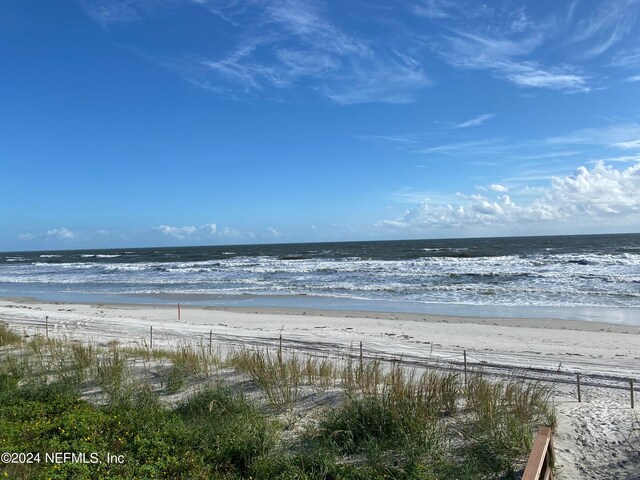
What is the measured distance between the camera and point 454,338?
15.4 m

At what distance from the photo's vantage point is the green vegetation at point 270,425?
498 cm

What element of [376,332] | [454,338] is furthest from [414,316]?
[454,338]

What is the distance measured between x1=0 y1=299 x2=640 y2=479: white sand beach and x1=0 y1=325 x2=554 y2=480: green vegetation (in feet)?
2.48

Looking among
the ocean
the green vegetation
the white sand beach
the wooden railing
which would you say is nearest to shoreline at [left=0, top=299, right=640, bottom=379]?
the white sand beach

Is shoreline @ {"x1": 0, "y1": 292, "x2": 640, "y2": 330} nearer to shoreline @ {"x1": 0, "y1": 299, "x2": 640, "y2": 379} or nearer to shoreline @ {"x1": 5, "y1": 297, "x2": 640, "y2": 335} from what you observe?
shoreline @ {"x1": 5, "y1": 297, "x2": 640, "y2": 335}

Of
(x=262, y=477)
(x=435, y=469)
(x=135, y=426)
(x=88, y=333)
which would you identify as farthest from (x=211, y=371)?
(x=88, y=333)

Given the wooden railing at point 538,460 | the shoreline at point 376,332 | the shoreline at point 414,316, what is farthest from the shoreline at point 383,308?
the wooden railing at point 538,460

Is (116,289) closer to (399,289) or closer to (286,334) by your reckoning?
(399,289)

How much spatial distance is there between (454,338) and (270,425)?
422 inches

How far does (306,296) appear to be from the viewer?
28656 mm

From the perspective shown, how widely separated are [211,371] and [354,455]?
4.08 m

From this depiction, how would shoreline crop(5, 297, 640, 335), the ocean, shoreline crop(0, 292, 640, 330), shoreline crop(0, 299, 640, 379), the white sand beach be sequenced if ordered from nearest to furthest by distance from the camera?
the white sand beach → shoreline crop(0, 299, 640, 379) → shoreline crop(5, 297, 640, 335) → shoreline crop(0, 292, 640, 330) → the ocean

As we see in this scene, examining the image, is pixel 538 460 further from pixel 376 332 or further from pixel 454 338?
pixel 376 332

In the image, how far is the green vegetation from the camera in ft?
16.3
